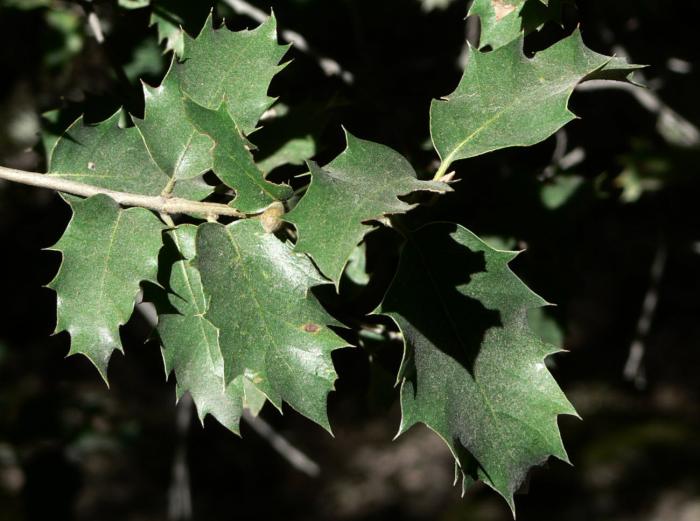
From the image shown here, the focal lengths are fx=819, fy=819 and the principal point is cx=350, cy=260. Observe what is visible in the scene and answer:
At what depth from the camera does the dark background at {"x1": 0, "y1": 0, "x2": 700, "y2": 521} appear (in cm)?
140

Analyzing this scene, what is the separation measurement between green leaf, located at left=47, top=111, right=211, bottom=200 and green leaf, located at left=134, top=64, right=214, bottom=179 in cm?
2

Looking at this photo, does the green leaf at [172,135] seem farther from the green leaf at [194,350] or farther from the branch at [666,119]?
the branch at [666,119]

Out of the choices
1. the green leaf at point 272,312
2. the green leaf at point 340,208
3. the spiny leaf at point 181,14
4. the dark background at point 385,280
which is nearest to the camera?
the green leaf at point 340,208

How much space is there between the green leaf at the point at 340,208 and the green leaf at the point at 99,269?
20cm

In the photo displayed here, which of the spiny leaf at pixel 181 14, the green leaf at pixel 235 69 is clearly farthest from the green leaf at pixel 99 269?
the spiny leaf at pixel 181 14

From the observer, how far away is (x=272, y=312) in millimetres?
873

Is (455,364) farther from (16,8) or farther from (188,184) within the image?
(16,8)

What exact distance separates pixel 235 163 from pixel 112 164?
0.61 feet

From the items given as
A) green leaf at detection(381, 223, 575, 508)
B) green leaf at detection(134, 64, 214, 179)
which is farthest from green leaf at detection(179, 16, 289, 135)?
green leaf at detection(381, 223, 575, 508)

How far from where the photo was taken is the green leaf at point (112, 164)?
3.17ft

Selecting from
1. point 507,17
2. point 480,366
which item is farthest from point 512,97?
point 480,366

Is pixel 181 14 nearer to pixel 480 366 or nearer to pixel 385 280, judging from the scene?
pixel 385 280

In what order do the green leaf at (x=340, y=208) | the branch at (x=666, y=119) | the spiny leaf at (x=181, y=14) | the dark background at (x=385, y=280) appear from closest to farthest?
1. the green leaf at (x=340, y=208)
2. the spiny leaf at (x=181, y=14)
3. the dark background at (x=385, y=280)
4. the branch at (x=666, y=119)

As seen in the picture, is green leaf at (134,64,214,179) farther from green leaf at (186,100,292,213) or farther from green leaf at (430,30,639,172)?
green leaf at (430,30,639,172)
